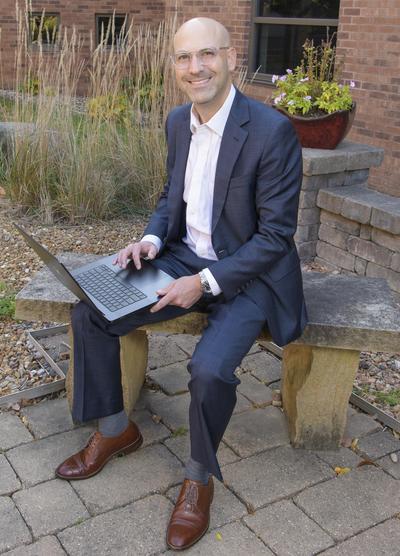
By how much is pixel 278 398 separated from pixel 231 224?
3.44ft

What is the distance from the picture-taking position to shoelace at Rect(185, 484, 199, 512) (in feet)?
7.81

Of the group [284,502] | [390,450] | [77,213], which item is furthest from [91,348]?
[77,213]

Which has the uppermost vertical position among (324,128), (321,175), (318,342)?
(324,128)

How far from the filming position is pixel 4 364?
3.51 metres

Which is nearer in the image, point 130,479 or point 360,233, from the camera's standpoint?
point 130,479

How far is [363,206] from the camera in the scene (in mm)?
4465

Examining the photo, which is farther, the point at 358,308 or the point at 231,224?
the point at 358,308

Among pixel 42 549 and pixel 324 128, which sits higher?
pixel 324 128

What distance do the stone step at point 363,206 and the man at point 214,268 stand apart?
1.91m

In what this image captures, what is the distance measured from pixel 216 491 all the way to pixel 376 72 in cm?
512

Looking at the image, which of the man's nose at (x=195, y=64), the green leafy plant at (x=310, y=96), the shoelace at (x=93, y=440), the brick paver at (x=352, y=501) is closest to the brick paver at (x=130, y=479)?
the shoelace at (x=93, y=440)

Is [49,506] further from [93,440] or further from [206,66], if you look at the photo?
[206,66]

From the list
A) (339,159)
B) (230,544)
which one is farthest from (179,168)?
(339,159)

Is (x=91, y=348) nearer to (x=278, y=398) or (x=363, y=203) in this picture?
(x=278, y=398)
